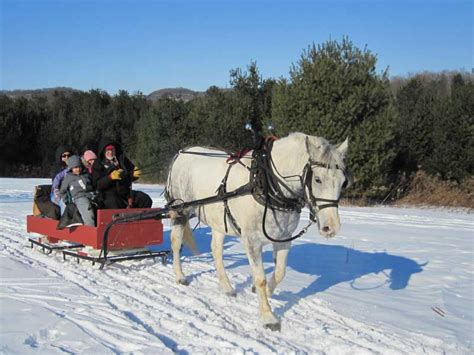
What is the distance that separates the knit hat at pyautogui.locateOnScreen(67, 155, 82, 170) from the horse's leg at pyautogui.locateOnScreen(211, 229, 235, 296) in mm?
3087

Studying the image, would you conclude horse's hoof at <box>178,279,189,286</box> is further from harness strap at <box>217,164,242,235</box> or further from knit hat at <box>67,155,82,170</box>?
knit hat at <box>67,155,82,170</box>

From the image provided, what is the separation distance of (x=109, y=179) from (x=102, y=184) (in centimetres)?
15

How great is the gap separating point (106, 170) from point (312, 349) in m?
4.95

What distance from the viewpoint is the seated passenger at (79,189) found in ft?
26.2

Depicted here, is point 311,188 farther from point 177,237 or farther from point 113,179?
point 113,179

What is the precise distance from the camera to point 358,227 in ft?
42.3

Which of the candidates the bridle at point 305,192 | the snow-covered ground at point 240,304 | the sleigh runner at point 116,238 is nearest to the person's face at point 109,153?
the sleigh runner at point 116,238

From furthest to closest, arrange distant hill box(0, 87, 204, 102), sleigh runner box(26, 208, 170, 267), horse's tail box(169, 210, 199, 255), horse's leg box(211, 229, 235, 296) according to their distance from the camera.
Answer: distant hill box(0, 87, 204, 102), horse's tail box(169, 210, 199, 255), sleigh runner box(26, 208, 170, 267), horse's leg box(211, 229, 235, 296)

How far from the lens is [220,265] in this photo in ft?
21.8

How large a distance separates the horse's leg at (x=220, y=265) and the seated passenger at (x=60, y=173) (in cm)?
345

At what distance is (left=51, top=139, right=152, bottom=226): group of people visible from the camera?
805 centimetres

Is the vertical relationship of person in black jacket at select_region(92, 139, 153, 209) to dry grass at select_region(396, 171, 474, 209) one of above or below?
above

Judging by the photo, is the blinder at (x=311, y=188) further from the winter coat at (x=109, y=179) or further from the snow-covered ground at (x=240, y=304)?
the winter coat at (x=109, y=179)

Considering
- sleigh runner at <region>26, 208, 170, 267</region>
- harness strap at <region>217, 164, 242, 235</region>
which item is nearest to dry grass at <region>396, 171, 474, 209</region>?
sleigh runner at <region>26, 208, 170, 267</region>
